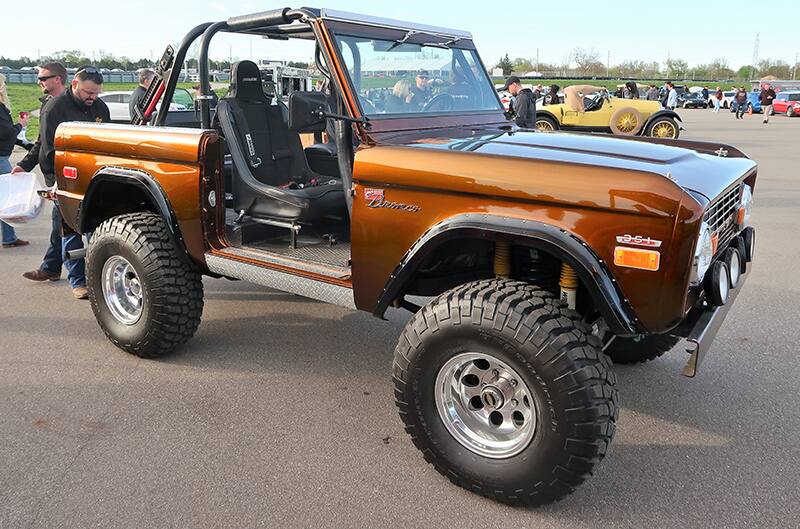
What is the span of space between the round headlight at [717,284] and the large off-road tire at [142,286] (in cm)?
295

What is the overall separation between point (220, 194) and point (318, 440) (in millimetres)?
1595

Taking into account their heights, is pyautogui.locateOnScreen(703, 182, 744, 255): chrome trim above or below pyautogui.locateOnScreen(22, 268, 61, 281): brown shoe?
above

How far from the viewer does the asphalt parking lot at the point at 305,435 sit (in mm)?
2801

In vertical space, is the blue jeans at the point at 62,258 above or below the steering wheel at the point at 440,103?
below

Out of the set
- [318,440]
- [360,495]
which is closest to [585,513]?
[360,495]

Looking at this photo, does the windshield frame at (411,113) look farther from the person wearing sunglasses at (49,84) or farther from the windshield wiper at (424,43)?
the person wearing sunglasses at (49,84)

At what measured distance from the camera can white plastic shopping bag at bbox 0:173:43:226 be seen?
538 cm

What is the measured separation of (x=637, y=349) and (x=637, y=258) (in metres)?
1.77

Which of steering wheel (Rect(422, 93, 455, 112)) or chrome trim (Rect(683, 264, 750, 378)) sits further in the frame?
steering wheel (Rect(422, 93, 455, 112))

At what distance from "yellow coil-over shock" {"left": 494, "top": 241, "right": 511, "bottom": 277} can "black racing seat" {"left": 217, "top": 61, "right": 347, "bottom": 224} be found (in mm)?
1285

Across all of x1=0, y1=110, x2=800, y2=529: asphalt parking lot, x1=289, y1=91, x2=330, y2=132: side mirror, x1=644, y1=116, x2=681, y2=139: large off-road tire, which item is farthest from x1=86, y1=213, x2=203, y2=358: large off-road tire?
x1=644, y1=116, x2=681, y2=139: large off-road tire

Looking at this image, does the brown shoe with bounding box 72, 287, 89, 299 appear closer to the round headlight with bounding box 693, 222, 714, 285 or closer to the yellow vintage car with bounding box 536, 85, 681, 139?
the round headlight with bounding box 693, 222, 714, 285

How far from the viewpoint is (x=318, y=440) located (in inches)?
132

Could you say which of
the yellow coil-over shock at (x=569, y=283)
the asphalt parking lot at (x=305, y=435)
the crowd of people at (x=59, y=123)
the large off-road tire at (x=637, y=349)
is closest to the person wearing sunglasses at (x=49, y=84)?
the crowd of people at (x=59, y=123)
